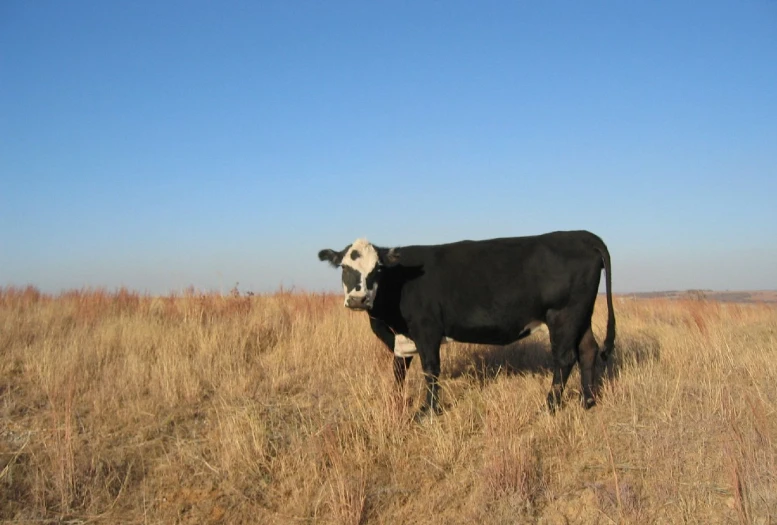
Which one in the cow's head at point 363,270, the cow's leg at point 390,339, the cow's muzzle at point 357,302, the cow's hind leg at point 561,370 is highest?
the cow's head at point 363,270

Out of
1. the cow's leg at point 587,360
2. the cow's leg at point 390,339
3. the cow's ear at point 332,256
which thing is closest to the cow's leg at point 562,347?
the cow's leg at point 587,360

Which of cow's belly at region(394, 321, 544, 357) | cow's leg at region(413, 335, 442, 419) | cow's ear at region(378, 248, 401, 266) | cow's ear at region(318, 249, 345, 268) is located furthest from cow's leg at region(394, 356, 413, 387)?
cow's ear at region(318, 249, 345, 268)

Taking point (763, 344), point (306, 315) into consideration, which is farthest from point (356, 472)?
point (763, 344)

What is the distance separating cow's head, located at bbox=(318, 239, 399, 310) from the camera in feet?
20.9

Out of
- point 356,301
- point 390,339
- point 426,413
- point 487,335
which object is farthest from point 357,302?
point 487,335

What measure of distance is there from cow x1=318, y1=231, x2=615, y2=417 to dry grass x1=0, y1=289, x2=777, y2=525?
0.55 m

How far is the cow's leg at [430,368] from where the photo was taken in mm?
6074

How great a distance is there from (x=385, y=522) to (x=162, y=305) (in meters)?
10.3

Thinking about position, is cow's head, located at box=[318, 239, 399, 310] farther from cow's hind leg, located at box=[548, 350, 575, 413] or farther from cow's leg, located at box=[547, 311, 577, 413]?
cow's hind leg, located at box=[548, 350, 575, 413]

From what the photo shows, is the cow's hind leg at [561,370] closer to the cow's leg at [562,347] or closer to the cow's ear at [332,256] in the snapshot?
the cow's leg at [562,347]

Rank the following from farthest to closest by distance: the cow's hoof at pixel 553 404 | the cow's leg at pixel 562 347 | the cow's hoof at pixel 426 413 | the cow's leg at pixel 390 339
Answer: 1. the cow's leg at pixel 390 339
2. the cow's leg at pixel 562 347
3. the cow's hoof at pixel 553 404
4. the cow's hoof at pixel 426 413

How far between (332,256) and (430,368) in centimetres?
203

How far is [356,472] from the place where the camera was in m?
4.58

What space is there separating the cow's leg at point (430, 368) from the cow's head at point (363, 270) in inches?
31.6
